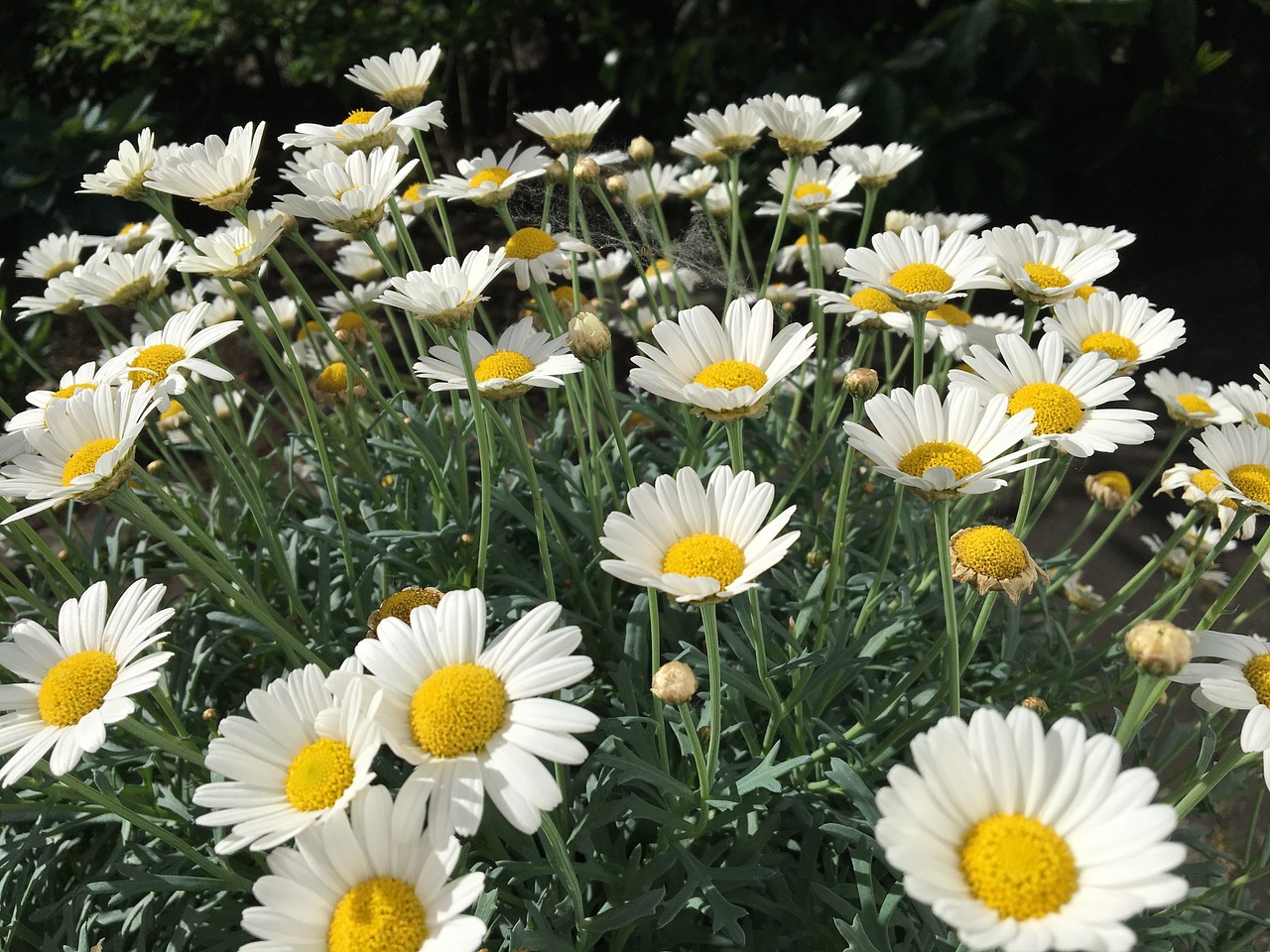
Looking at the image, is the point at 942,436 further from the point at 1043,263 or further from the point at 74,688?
the point at 74,688

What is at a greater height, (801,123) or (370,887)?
(801,123)

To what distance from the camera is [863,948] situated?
1.09 metres

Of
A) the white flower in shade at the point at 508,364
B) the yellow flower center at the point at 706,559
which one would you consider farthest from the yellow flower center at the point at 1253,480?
the white flower in shade at the point at 508,364

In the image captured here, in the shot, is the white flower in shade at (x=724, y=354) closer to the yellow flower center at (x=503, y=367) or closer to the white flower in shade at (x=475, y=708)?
the yellow flower center at (x=503, y=367)

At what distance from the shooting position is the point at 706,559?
101 cm

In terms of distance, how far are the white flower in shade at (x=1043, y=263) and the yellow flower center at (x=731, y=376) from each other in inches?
18.8

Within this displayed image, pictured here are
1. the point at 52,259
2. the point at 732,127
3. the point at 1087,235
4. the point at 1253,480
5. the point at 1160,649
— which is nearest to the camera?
the point at 1160,649

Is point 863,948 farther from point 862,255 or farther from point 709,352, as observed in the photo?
point 862,255

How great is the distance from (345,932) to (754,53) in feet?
15.7

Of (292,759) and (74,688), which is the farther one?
(74,688)

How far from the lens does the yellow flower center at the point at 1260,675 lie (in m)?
1.03

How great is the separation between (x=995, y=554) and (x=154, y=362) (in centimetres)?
129

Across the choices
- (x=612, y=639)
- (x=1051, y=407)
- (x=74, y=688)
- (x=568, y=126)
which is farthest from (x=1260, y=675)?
(x=568, y=126)

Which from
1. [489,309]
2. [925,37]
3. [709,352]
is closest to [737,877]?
[709,352]
